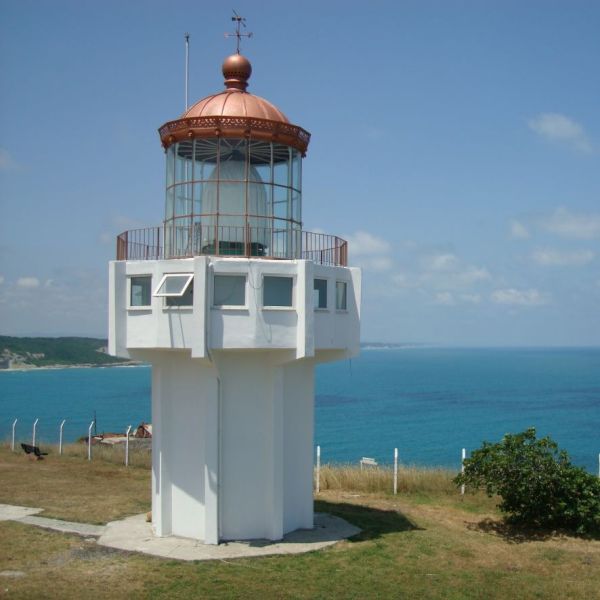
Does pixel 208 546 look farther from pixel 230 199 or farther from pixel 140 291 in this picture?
pixel 230 199

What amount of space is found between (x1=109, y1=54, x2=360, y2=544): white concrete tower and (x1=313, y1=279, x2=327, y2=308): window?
3 cm

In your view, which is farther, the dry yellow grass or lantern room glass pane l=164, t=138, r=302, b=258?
the dry yellow grass

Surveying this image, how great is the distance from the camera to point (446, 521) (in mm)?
16859

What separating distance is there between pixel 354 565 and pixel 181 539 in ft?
11.6

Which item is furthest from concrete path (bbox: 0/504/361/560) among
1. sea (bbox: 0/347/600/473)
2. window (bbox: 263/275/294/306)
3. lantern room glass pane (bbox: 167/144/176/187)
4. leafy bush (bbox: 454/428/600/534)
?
sea (bbox: 0/347/600/473)

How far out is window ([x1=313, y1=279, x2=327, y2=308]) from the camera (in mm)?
14675

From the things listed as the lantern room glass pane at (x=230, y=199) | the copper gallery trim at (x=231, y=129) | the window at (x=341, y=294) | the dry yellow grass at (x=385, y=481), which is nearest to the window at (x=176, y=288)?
the lantern room glass pane at (x=230, y=199)

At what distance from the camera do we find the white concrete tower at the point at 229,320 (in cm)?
1375

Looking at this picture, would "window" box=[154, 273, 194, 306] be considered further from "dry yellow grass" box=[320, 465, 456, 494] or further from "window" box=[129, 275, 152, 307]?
"dry yellow grass" box=[320, 465, 456, 494]

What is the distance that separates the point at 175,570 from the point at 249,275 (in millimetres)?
5384

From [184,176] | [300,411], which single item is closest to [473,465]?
[300,411]

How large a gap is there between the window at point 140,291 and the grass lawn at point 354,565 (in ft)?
15.5

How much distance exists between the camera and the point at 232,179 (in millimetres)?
14477

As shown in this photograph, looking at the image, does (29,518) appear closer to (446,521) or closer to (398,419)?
(446,521)
